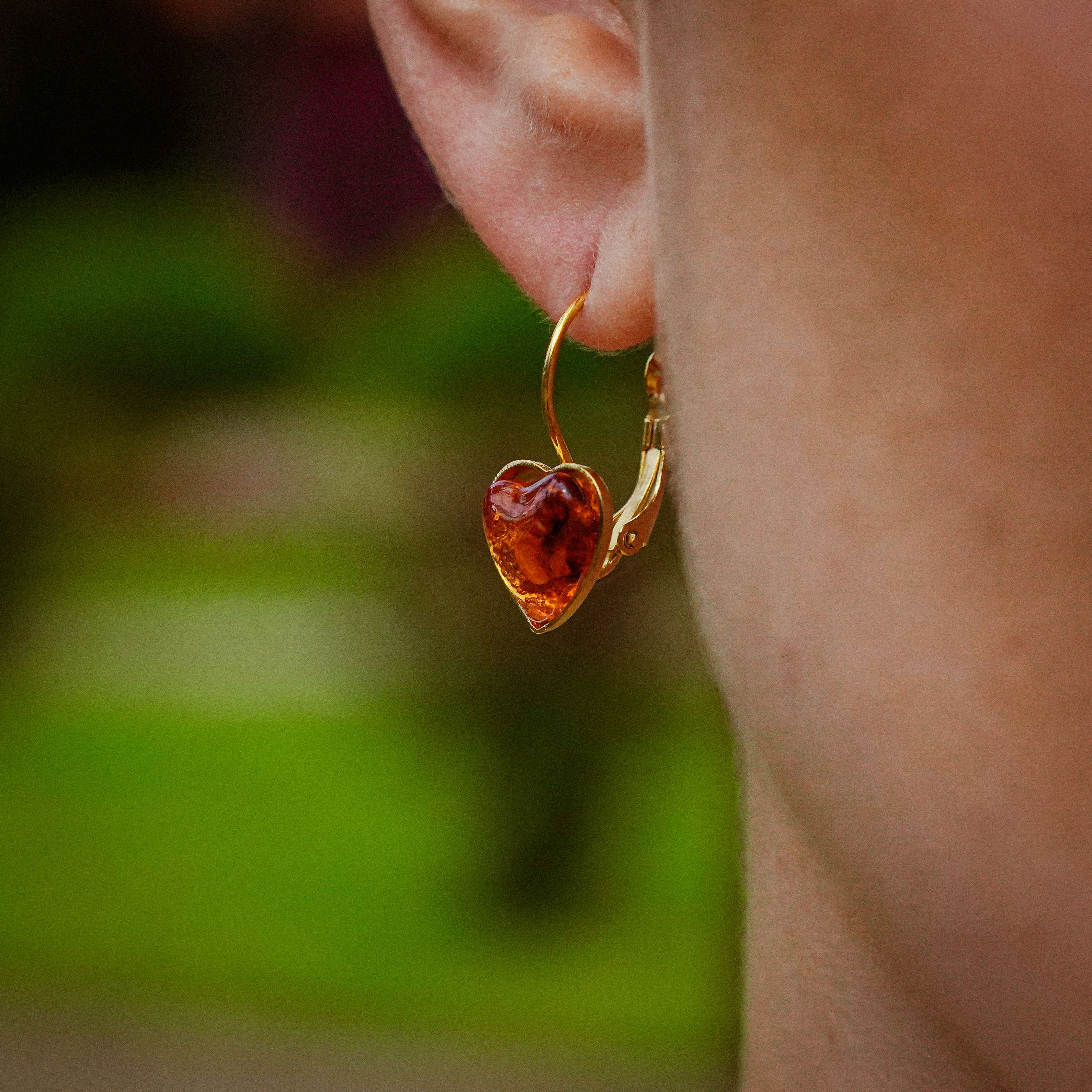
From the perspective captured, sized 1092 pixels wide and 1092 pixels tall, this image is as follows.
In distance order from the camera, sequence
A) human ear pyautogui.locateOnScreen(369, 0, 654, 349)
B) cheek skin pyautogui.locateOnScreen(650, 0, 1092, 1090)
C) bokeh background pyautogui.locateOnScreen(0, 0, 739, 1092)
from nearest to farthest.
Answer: cheek skin pyautogui.locateOnScreen(650, 0, 1092, 1090) → human ear pyautogui.locateOnScreen(369, 0, 654, 349) → bokeh background pyautogui.locateOnScreen(0, 0, 739, 1092)

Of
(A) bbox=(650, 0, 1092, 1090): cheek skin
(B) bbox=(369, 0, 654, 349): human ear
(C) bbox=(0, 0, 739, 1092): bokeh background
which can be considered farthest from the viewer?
(C) bbox=(0, 0, 739, 1092): bokeh background

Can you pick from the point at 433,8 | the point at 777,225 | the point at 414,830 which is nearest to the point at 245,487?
the point at 414,830

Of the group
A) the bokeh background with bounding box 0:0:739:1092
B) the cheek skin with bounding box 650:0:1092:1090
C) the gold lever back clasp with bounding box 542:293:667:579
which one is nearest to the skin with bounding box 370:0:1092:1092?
the cheek skin with bounding box 650:0:1092:1090

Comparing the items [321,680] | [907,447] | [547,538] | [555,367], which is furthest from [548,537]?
[321,680]

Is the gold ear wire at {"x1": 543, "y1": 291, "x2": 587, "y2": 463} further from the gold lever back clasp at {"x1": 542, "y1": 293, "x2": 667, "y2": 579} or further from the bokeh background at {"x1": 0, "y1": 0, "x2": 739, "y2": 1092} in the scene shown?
the bokeh background at {"x1": 0, "y1": 0, "x2": 739, "y2": 1092}

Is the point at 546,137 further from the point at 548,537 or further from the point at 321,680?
the point at 321,680

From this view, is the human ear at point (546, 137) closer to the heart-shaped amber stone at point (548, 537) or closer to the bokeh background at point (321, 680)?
the heart-shaped amber stone at point (548, 537)
